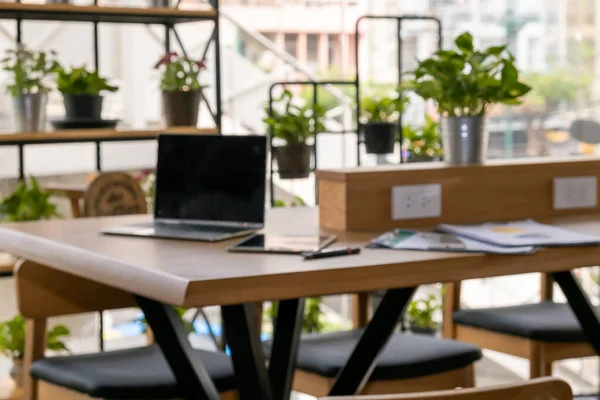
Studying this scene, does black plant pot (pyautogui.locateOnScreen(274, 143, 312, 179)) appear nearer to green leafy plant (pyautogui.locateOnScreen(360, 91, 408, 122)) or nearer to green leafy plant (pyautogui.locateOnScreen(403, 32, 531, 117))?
→ green leafy plant (pyautogui.locateOnScreen(360, 91, 408, 122))

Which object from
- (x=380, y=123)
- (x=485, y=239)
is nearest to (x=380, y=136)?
(x=380, y=123)

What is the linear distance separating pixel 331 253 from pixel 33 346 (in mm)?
879

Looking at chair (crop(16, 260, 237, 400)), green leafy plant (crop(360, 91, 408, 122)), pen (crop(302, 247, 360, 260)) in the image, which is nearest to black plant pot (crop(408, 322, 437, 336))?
green leafy plant (crop(360, 91, 408, 122))

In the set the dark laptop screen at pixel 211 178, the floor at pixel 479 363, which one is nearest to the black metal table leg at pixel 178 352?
the dark laptop screen at pixel 211 178

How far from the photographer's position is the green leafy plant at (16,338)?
3301 mm

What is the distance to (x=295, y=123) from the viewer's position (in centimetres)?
411

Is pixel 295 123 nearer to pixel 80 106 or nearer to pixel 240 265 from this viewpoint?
pixel 80 106

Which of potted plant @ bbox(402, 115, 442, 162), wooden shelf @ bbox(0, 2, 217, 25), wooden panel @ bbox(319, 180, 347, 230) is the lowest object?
wooden panel @ bbox(319, 180, 347, 230)

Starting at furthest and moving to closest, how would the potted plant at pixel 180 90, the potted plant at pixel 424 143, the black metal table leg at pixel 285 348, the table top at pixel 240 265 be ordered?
the potted plant at pixel 424 143 → the potted plant at pixel 180 90 → the black metal table leg at pixel 285 348 → the table top at pixel 240 265

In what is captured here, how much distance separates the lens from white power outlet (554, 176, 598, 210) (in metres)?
2.46

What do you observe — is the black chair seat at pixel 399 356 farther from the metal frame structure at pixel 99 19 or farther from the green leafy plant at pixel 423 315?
the green leafy plant at pixel 423 315

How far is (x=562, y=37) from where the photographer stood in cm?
611

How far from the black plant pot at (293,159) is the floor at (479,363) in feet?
2.67

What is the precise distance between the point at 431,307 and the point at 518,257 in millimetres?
2488
